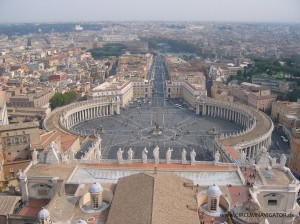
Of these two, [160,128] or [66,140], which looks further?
[160,128]

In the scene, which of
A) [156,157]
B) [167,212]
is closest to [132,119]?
[156,157]

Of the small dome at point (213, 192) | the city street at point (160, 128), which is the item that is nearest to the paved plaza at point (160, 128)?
the city street at point (160, 128)

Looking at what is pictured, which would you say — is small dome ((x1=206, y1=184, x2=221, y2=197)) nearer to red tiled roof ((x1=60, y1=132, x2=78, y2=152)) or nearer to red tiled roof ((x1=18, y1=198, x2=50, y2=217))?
red tiled roof ((x1=18, y1=198, x2=50, y2=217))

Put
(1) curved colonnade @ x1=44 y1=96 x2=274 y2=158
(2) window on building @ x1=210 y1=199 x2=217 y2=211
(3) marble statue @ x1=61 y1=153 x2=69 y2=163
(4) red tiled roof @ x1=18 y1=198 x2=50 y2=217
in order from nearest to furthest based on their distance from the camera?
(2) window on building @ x1=210 y1=199 x2=217 y2=211, (4) red tiled roof @ x1=18 y1=198 x2=50 y2=217, (3) marble statue @ x1=61 y1=153 x2=69 y2=163, (1) curved colonnade @ x1=44 y1=96 x2=274 y2=158

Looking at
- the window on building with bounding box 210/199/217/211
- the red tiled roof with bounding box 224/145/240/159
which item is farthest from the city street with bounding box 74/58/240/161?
the window on building with bounding box 210/199/217/211

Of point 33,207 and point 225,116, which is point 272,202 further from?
point 225,116

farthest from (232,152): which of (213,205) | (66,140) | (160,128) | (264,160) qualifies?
(160,128)
